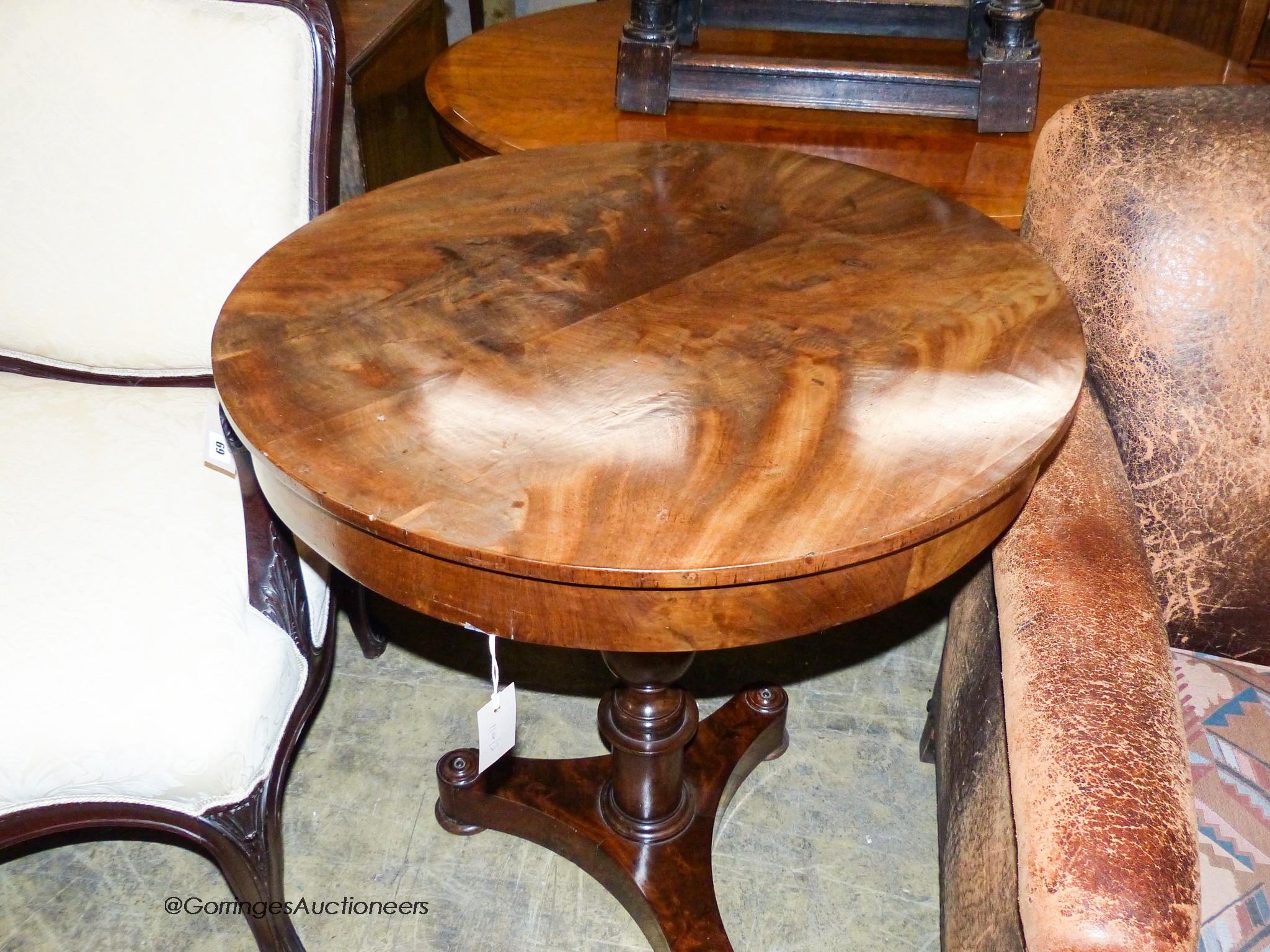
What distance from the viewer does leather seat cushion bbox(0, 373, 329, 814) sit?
0.94m

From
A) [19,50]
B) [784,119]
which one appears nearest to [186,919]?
[19,50]

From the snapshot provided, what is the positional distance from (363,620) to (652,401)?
3.06ft

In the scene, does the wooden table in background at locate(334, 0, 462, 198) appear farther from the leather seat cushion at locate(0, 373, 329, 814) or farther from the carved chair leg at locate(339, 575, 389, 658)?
the leather seat cushion at locate(0, 373, 329, 814)

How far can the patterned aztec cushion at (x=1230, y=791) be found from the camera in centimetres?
80

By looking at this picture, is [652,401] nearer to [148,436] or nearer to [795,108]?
[148,436]

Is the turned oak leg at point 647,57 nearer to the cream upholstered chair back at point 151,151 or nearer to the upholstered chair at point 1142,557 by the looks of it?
the cream upholstered chair back at point 151,151

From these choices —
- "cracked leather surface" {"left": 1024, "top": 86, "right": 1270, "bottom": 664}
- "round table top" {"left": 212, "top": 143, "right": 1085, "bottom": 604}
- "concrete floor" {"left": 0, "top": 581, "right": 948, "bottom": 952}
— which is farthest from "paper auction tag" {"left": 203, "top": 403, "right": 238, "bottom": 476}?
"cracked leather surface" {"left": 1024, "top": 86, "right": 1270, "bottom": 664}

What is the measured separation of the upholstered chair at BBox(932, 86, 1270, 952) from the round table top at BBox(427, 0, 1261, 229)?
0.70ft

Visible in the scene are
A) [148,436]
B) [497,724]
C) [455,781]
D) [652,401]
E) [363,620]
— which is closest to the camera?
[652,401]

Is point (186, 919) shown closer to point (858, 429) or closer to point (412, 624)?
point (412, 624)

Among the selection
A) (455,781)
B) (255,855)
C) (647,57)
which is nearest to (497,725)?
(255,855)

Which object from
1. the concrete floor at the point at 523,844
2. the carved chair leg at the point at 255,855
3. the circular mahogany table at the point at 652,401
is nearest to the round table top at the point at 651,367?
the circular mahogany table at the point at 652,401

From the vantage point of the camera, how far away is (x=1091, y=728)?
72cm

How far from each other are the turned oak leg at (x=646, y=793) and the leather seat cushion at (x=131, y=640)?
1.17ft
